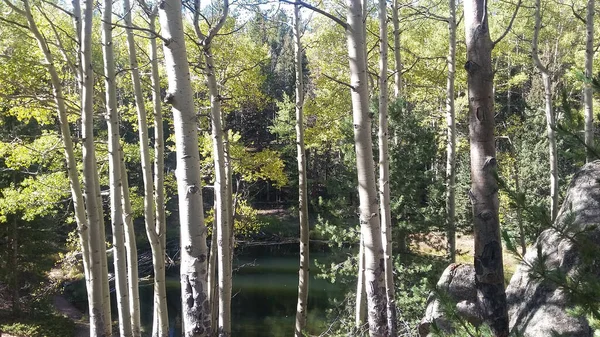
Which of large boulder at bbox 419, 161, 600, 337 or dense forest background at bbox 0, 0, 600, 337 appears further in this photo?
dense forest background at bbox 0, 0, 600, 337

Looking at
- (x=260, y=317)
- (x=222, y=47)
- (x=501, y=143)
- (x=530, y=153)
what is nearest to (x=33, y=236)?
(x=260, y=317)

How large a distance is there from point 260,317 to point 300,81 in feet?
30.2

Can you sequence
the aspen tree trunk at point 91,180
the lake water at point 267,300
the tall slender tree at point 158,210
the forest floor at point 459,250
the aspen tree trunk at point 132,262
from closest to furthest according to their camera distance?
the aspen tree trunk at point 91,180 → the aspen tree trunk at point 132,262 → the tall slender tree at point 158,210 → the forest floor at point 459,250 → the lake water at point 267,300

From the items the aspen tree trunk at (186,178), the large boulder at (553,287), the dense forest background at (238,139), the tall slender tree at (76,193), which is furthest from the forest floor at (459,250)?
the tall slender tree at (76,193)

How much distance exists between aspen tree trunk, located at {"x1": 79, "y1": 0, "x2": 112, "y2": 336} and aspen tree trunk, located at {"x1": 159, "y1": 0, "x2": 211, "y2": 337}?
256cm

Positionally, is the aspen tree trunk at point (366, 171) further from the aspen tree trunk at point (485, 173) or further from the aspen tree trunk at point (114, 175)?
the aspen tree trunk at point (114, 175)

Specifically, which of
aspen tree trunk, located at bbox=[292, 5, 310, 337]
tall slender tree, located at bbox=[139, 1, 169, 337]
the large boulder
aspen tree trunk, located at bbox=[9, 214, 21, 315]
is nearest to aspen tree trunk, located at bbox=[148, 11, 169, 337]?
tall slender tree, located at bbox=[139, 1, 169, 337]

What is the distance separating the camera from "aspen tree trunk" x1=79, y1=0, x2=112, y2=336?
4.92 m

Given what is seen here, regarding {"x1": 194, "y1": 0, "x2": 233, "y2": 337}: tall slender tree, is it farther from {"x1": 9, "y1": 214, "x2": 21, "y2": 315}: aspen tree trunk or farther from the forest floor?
{"x1": 9, "y1": 214, "x2": 21, "y2": 315}: aspen tree trunk

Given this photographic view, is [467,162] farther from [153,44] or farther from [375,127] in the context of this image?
[153,44]

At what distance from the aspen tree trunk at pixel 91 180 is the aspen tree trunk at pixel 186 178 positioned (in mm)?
2556

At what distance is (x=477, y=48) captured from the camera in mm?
2400

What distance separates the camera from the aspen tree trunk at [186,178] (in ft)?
9.41

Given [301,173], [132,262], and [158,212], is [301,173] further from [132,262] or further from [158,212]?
[132,262]
